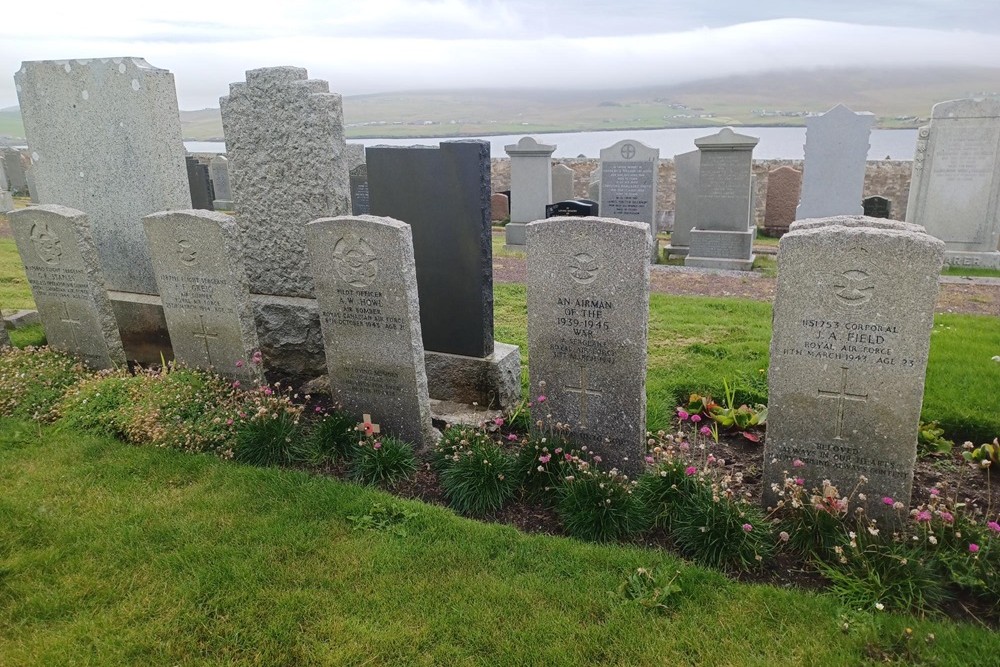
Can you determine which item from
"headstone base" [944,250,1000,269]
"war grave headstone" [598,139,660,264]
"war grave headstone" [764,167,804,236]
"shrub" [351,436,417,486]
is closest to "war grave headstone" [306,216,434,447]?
"shrub" [351,436,417,486]

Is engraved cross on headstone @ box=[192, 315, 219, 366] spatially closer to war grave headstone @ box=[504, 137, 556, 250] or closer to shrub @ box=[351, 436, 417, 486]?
shrub @ box=[351, 436, 417, 486]

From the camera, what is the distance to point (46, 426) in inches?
197

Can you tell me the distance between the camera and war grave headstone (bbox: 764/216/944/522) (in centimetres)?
340

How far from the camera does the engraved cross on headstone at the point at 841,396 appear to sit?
3622mm

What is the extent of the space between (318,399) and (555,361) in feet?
7.68

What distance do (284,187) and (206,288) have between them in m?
1.06

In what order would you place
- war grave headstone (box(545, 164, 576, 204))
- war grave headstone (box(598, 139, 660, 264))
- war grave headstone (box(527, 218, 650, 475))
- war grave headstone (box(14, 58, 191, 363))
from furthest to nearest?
1. war grave headstone (box(545, 164, 576, 204))
2. war grave headstone (box(598, 139, 660, 264))
3. war grave headstone (box(14, 58, 191, 363))
4. war grave headstone (box(527, 218, 650, 475))

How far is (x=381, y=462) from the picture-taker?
14.3ft

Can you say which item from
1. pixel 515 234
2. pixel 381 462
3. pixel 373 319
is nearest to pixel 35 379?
pixel 373 319

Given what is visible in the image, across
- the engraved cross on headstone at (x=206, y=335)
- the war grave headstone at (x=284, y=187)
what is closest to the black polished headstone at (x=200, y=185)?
the war grave headstone at (x=284, y=187)

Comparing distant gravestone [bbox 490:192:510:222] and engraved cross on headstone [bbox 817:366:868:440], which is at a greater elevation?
engraved cross on headstone [bbox 817:366:868:440]

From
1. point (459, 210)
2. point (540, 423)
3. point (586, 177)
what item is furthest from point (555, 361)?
point (586, 177)

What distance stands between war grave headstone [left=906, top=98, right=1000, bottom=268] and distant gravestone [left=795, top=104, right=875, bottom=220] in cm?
89

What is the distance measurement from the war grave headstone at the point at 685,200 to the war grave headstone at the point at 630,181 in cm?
56
